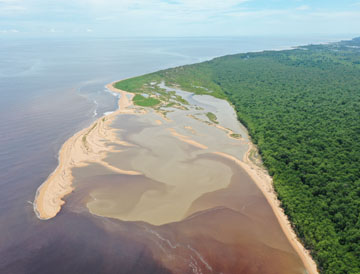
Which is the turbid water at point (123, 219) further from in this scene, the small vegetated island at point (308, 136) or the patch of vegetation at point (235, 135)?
the small vegetated island at point (308, 136)

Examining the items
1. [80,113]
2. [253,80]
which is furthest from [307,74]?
[80,113]

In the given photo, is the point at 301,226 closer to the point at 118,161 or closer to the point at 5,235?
the point at 118,161

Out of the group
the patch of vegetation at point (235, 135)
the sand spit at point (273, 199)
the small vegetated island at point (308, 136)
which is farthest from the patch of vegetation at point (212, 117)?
the sand spit at point (273, 199)

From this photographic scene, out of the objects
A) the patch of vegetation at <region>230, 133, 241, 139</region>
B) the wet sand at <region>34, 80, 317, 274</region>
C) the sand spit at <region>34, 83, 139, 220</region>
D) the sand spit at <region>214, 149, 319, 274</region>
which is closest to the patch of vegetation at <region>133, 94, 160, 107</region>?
the sand spit at <region>34, 83, 139, 220</region>

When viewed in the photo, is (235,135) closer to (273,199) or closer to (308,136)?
(308,136)

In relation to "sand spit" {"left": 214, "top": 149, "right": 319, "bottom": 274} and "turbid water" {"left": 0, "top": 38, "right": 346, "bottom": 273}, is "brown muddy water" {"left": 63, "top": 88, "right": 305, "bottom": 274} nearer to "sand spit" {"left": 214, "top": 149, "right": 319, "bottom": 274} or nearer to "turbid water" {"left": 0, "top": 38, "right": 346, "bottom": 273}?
"turbid water" {"left": 0, "top": 38, "right": 346, "bottom": 273}
